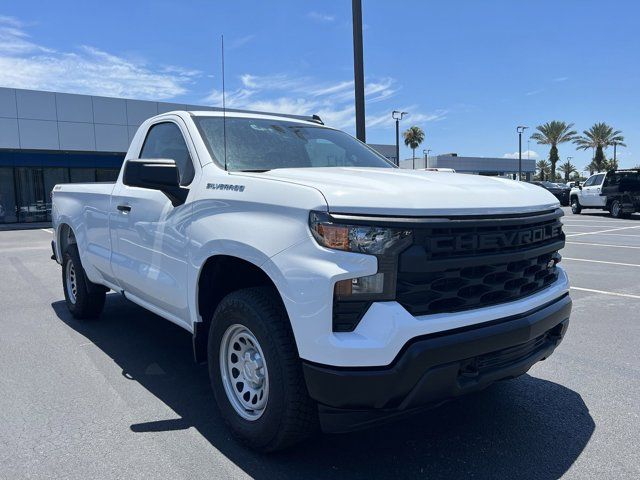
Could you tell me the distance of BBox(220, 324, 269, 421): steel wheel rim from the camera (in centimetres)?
291

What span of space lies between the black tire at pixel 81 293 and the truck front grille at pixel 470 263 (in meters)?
4.26

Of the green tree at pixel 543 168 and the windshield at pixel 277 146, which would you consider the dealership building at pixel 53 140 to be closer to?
the windshield at pixel 277 146

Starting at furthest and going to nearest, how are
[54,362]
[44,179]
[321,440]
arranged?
[44,179] → [54,362] → [321,440]

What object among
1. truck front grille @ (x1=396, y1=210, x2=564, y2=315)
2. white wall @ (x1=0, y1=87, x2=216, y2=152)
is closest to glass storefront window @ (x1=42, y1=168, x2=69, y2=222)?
white wall @ (x1=0, y1=87, x2=216, y2=152)

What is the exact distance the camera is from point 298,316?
97.7 inches

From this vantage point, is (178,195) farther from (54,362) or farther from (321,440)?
(54,362)

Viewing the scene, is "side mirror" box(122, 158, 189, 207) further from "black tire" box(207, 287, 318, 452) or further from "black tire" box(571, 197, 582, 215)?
"black tire" box(571, 197, 582, 215)

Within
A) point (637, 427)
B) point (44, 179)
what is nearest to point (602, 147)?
point (44, 179)

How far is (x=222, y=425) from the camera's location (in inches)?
131

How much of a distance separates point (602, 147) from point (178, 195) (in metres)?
67.2

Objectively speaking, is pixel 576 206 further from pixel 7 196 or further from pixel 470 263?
pixel 7 196

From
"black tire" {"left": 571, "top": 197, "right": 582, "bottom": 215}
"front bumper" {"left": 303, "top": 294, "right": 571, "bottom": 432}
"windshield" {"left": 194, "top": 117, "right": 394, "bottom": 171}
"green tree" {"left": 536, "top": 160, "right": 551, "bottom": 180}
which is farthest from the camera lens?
"green tree" {"left": 536, "top": 160, "right": 551, "bottom": 180}

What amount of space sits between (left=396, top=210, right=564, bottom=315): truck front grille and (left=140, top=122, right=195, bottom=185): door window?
178cm

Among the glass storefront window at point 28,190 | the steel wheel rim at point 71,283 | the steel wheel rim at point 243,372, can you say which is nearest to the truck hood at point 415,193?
the steel wheel rim at point 243,372
